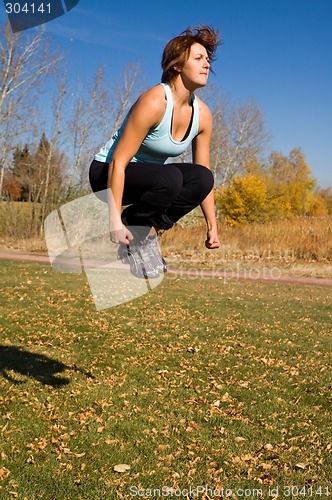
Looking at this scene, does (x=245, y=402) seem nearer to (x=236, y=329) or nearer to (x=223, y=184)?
(x=236, y=329)

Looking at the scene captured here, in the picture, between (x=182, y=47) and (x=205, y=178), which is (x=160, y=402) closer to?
(x=205, y=178)

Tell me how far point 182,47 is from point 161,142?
1.75 feet

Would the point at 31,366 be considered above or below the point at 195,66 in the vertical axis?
below

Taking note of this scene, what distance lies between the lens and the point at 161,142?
A: 2.98m

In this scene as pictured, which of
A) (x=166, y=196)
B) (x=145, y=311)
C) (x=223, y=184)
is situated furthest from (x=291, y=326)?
(x=223, y=184)

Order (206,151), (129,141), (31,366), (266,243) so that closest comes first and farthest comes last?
(129,141) < (206,151) < (31,366) < (266,243)

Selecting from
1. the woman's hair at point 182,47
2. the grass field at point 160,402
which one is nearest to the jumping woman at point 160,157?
the woman's hair at point 182,47

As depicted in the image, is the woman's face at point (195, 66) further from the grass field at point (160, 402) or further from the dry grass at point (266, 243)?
the dry grass at point (266, 243)

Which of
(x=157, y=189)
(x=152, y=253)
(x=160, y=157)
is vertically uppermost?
(x=160, y=157)

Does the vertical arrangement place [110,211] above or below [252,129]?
below

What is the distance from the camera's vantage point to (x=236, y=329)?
836cm

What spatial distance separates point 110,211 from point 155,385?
3.19 m

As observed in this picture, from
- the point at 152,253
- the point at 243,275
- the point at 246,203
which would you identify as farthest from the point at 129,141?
the point at 246,203

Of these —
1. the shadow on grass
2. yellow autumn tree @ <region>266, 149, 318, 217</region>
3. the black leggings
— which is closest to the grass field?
the shadow on grass
